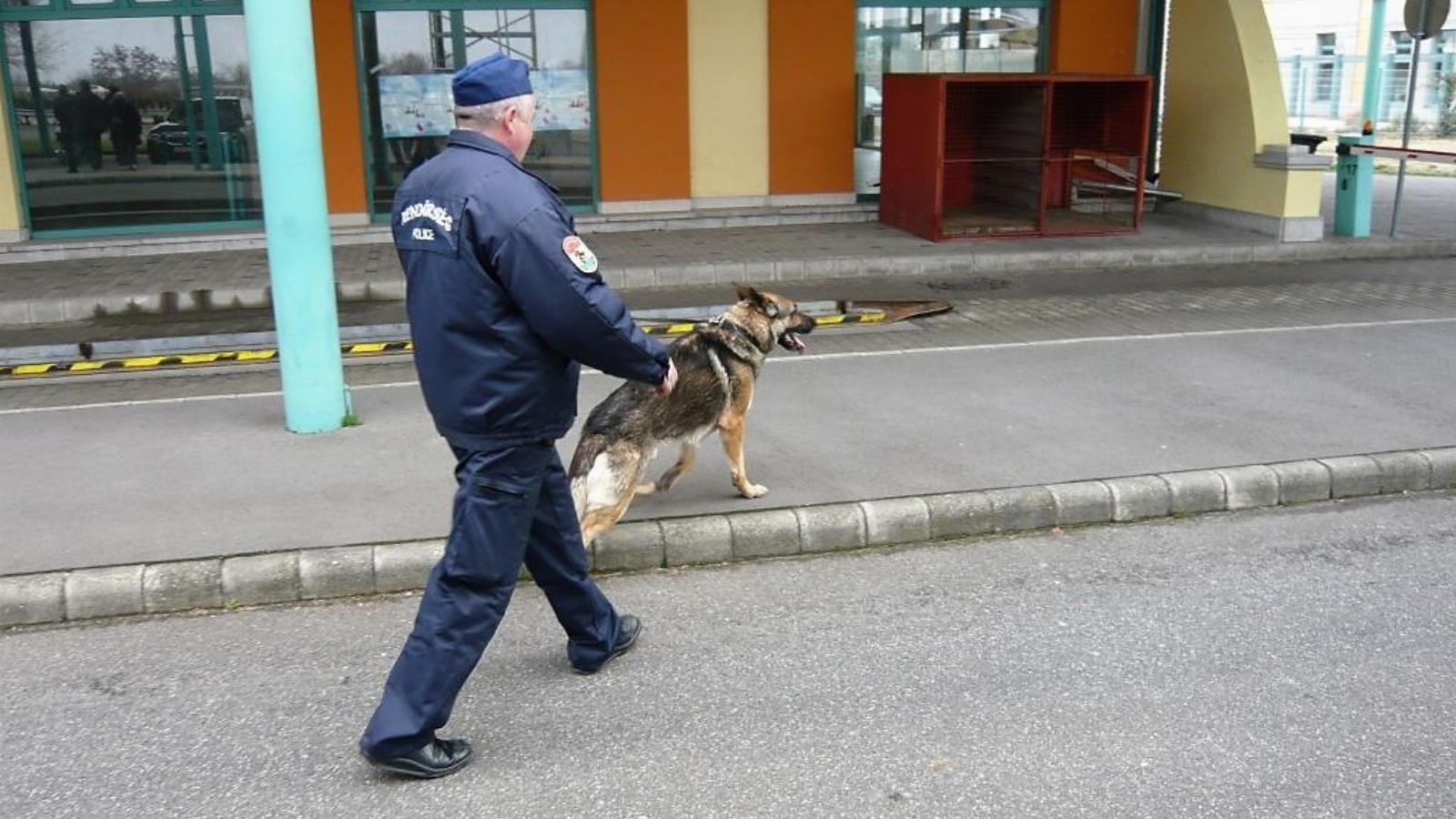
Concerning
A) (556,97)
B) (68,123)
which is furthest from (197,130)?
(556,97)

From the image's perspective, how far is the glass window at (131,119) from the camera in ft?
43.2

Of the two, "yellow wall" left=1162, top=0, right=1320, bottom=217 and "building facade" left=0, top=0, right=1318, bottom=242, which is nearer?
"building facade" left=0, top=0, right=1318, bottom=242

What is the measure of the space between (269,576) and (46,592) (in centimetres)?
84

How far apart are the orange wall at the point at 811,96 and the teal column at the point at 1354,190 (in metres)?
5.41

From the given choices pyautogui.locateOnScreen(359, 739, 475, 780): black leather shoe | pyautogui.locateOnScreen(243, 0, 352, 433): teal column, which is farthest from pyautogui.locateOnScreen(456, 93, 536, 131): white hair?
pyautogui.locateOnScreen(243, 0, 352, 433): teal column

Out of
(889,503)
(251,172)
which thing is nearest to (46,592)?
(889,503)

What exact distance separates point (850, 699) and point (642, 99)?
1095 cm

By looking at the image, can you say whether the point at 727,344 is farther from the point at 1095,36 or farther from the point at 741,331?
the point at 1095,36

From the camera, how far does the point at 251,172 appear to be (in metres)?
13.8

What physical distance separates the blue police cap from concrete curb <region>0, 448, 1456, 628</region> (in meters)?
2.24

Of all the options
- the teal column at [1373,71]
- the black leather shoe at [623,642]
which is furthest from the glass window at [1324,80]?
the black leather shoe at [623,642]

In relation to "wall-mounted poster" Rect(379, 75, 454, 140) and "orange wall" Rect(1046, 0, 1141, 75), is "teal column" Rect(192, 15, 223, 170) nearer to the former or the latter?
"wall-mounted poster" Rect(379, 75, 454, 140)

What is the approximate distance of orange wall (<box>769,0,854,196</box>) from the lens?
14375mm

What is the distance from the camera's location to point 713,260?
39.9 ft
